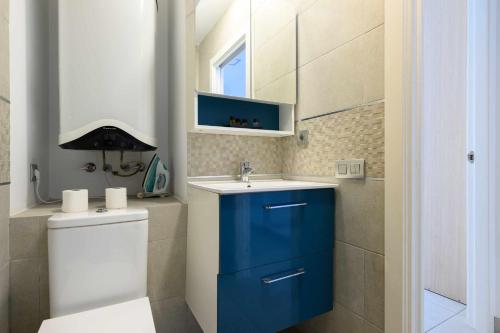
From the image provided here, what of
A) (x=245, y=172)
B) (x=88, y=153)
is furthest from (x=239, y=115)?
(x=88, y=153)

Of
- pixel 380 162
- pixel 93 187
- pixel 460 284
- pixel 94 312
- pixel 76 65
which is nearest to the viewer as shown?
pixel 94 312

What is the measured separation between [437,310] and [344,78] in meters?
1.56

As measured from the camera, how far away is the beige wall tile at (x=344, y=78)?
1.06 meters

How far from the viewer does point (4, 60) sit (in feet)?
3.04

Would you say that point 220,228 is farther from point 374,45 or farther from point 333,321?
point 374,45

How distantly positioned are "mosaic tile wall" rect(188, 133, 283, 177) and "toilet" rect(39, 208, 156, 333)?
1.39 feet

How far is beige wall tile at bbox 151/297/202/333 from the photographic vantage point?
4.10ft

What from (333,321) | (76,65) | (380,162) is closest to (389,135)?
(380,162)

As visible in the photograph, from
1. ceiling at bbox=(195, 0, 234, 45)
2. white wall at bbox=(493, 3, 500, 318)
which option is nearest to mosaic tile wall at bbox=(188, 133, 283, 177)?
ceiling at bbox=(195, 0, 234, 45)

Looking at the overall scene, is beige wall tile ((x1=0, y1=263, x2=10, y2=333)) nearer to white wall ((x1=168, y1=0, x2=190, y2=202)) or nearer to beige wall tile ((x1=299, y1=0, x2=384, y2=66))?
white wall ((x1=168, y1=0, x2=190, y2=202))

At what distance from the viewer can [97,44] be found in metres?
1.22

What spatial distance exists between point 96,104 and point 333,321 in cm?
158

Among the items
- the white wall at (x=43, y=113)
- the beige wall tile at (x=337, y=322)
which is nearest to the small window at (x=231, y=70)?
the white wall at (x=43, y=113)

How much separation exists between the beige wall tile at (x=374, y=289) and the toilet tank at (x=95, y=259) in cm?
96
